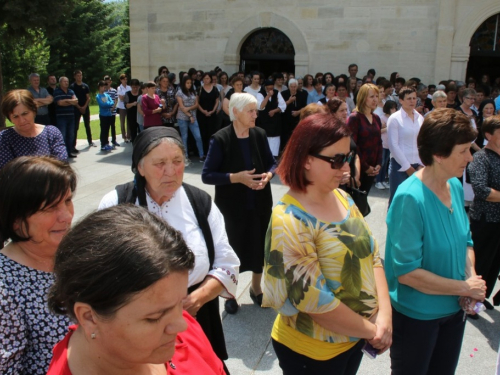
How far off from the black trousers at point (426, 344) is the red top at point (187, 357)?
1.38m

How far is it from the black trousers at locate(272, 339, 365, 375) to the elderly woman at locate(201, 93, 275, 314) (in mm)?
1916

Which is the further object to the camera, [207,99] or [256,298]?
[207,99]

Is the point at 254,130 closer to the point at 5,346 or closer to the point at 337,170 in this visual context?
the point at 337,170

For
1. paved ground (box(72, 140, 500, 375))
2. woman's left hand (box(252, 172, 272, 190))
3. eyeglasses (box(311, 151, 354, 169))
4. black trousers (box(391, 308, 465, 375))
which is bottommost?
paved ground (box(72, 140, 500, 375))

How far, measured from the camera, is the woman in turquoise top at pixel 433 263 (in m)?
2.47

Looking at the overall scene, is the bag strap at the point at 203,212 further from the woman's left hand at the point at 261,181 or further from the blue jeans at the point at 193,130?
the blue jeans at the point at 193,130

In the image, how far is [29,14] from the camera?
1107 centimetres

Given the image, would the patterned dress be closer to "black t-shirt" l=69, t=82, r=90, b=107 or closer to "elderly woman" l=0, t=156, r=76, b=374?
"elderly woman" l=0, t=156, r=76, b=374

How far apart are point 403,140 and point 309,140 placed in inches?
148

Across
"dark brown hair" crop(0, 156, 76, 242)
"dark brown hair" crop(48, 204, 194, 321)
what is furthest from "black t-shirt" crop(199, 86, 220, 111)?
"dark brown hair" crop(48, 204, 194, 321)

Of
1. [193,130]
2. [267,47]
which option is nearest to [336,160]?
[193,130]

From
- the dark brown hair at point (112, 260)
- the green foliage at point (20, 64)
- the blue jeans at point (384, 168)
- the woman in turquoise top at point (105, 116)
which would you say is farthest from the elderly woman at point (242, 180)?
the green foliage at point (20, 64)

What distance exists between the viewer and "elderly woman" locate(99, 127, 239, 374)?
7.82 ft

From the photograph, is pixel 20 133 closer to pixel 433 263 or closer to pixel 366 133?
pixel 366 133
